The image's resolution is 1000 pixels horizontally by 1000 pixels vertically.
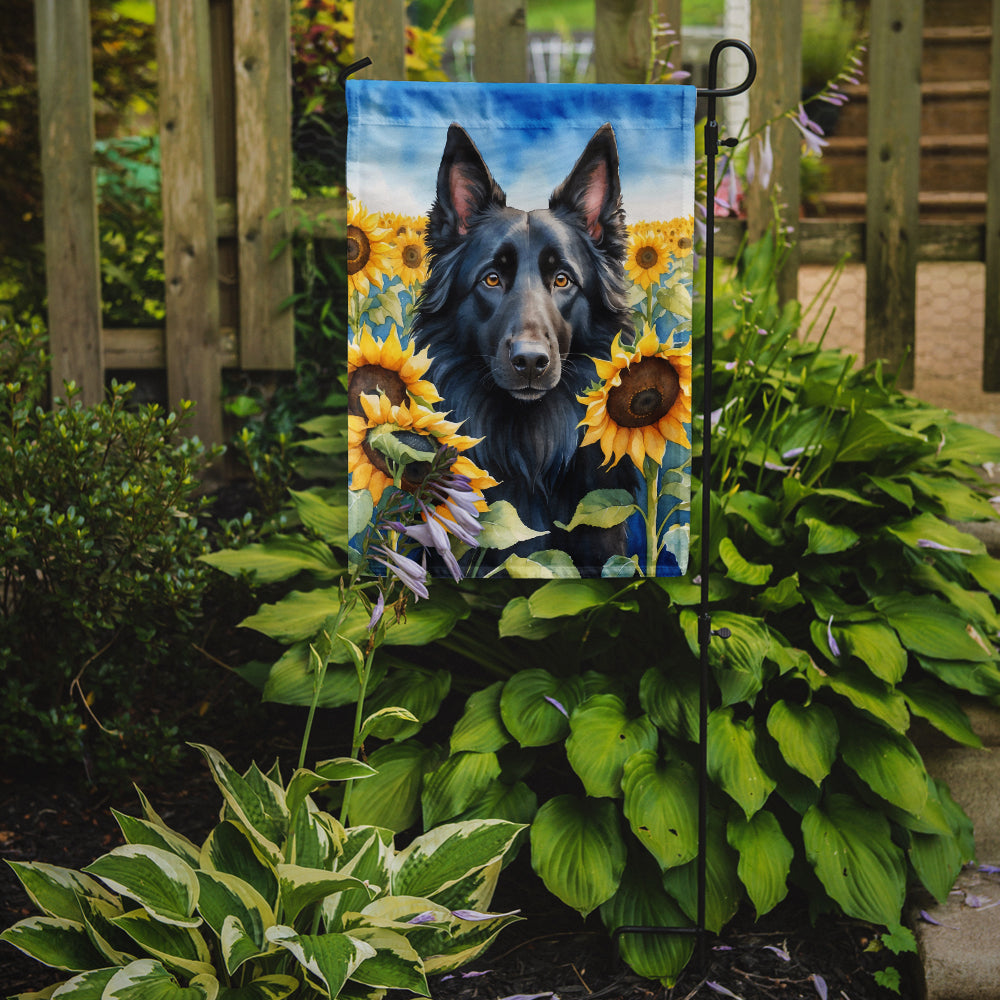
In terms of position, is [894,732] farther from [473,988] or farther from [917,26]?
[917,26]

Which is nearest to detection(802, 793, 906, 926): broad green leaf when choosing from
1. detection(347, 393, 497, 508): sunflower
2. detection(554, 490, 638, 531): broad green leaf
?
detection(554, 490, 638, 531): broad green leaf

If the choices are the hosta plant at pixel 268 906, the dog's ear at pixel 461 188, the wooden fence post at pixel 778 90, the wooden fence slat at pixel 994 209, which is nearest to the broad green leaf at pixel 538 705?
the hosta plant at pixel 268 906

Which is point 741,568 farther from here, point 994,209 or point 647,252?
point 994,209

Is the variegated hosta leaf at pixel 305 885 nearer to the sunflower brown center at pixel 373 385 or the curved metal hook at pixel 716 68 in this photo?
the sunflower brown center at pixel 373 385

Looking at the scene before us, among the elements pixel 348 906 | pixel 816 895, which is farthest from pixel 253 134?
pixel 816 895

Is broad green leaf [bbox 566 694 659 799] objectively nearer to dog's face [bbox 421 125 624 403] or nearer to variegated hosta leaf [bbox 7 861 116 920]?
dog's face [bbox 421 125 624 403]

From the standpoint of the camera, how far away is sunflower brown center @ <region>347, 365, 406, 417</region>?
173 cm

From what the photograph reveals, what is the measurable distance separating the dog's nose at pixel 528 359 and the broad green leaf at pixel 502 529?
0.24m

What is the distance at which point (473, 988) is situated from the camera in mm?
1780

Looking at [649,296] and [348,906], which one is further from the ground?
[649,296]

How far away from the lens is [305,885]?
143 cm

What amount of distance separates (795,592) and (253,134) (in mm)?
2203

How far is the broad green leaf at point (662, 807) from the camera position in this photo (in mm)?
1761

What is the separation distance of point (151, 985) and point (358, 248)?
118cm
